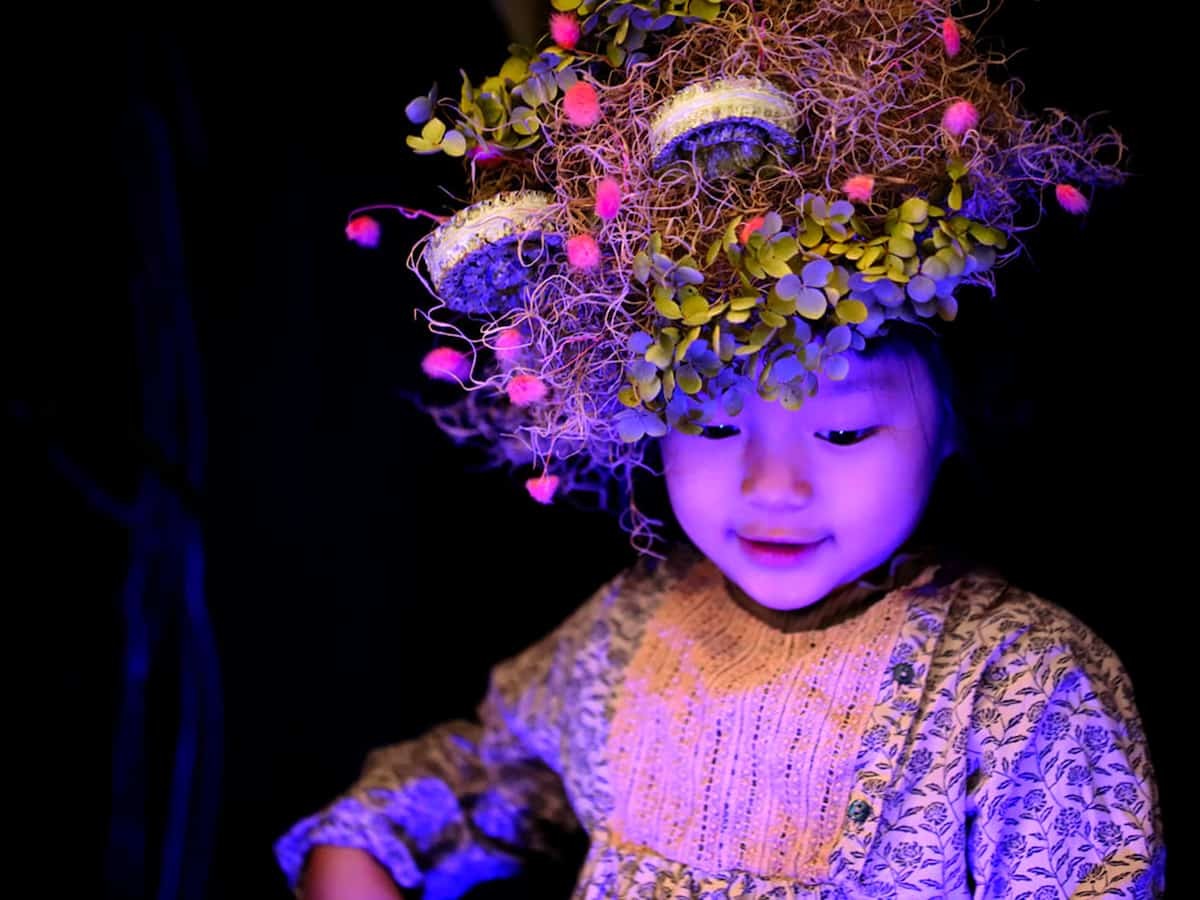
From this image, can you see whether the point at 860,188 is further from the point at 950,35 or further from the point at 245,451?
the point at 245,451

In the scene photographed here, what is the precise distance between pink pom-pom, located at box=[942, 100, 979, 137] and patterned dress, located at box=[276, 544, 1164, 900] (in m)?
0.40

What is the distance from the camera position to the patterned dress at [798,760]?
3.11ft

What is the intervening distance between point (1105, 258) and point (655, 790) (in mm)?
667

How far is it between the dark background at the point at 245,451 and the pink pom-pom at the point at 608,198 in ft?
1.62

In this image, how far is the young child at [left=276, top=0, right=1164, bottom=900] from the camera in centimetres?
88

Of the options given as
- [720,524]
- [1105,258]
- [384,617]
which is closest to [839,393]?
[720,524]

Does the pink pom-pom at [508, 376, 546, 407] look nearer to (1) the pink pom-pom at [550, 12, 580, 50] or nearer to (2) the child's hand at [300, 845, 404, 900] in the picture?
(1) the pink pom-pom at [550, 12, 580, 50]

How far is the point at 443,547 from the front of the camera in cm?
152

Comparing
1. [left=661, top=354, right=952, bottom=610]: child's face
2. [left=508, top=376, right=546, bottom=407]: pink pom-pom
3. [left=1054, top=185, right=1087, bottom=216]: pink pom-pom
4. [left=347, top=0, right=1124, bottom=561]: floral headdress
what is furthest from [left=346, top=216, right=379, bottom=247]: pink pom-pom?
[left=1054, top=185, right=1087, bottom=216]: pink pom-pom

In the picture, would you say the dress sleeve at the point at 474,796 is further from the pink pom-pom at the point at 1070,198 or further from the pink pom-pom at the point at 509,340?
the pink pom-pom at the point at 1070,198

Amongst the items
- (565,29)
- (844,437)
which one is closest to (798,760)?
(844,437)

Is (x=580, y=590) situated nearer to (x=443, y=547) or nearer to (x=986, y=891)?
(x=443, y=547)

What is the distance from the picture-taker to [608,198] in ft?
2.87

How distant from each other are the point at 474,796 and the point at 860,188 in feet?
2.45
